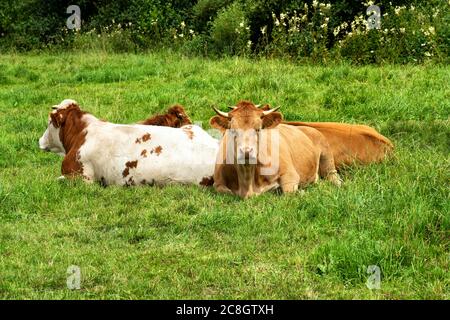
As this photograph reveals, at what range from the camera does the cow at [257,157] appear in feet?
29.9

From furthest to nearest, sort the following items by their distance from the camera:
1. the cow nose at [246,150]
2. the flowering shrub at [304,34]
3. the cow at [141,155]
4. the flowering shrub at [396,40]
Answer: the flowering shrub at [304,34]
the flowering shrub at [396,40]
the cow at [141,155]
the cow nose at [246,150]

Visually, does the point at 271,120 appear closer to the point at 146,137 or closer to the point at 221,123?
the point at 221,123

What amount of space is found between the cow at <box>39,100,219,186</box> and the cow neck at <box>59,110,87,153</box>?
28mm

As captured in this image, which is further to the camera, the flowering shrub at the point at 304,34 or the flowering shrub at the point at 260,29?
the flowering shrub at the point at 304,34

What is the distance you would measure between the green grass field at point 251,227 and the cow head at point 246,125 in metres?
0.48

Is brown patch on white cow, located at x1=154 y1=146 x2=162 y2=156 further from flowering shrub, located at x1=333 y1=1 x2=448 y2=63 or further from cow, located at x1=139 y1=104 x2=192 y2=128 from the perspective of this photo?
flowering shrub, located at x1=333 y1=1 x2=448 y2=63

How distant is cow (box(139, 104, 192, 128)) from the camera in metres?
11.0

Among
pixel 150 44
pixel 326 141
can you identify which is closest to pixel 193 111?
pixel 326 141

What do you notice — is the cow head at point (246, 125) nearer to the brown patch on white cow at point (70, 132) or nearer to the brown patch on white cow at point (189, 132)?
the brown patch on white cow at point (189, 132)

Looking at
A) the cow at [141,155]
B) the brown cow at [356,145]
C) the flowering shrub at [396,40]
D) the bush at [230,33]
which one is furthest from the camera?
the bush at [230,33]

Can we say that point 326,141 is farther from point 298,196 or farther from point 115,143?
point 115,143

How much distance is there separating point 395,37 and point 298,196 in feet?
25.2

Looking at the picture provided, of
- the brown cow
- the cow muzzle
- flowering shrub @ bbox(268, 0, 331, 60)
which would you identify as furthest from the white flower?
the cow muzzle

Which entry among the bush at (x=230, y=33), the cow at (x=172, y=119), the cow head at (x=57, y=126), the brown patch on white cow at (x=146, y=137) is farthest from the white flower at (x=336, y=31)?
the brown patch on white cow at (x=146, y=137)
